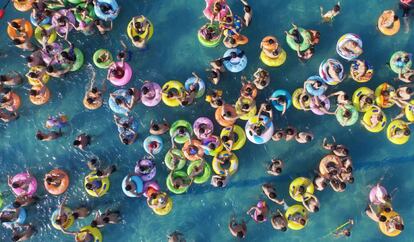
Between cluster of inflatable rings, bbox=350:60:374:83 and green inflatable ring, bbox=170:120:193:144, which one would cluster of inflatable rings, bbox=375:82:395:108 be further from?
green inflatable ring, bbox=170:120:193:144

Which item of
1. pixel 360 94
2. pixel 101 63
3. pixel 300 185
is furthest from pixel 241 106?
pixel 101 63

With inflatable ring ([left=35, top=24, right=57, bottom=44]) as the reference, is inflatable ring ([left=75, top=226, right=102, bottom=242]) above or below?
below

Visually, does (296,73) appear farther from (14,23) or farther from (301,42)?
(14,23)

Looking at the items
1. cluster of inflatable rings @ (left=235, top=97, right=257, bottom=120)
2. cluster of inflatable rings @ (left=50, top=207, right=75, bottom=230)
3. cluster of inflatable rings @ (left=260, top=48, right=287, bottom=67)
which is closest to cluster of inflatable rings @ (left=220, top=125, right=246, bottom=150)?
cluster of inflatable rings @ (left=235, top=97, right=257, bottom=120)

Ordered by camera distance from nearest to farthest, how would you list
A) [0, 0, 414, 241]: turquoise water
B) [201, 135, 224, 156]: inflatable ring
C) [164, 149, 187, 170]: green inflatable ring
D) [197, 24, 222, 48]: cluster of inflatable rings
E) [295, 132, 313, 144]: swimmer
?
[295, 132, 313, 144]: swimmer
[201, 135, 224, 156]: inflatable ring
[164, 149, 187, 170]: green inflatable ring
[197, 24, 222, 48]: cluster of inflatable rings
[0, 0, 414, 241]: turquoise water

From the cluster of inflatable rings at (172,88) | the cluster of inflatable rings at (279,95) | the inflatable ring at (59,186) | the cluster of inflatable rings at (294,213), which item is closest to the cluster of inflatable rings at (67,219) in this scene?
the inflatable ring at (59,186)

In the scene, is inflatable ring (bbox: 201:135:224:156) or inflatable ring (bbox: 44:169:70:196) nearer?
inflatable ring (bbox: 201:135:224:156)
